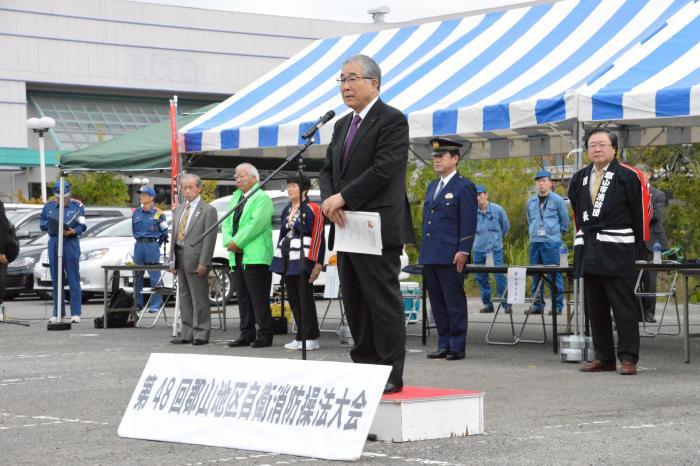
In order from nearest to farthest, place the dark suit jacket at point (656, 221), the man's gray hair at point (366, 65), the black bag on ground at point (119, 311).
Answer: the man's gray hair at point (366, 65), the dark suit jacket at point (656, 221), the black bag on ground at point (119, 311)

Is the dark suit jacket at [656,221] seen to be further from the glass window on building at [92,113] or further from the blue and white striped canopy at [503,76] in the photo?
the glass window on building at [92,113]

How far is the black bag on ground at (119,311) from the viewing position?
1661cm

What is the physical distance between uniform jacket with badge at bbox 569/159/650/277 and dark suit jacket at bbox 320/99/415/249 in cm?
341

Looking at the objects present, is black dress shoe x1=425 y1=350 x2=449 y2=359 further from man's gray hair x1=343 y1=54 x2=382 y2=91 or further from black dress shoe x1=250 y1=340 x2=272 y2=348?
man's gray hair x1=343 y1=54 x2=382 y2=91

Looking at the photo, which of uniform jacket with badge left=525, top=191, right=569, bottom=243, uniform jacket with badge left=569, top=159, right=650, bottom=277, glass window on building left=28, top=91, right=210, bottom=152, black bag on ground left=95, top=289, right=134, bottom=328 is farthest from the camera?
glass window on building left=28, top=91, right=210, bottom=152

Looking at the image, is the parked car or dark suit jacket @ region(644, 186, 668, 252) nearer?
dark suit jacket @ region(644, 186, 668, 252)

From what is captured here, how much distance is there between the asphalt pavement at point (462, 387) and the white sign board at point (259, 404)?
0.10 metres

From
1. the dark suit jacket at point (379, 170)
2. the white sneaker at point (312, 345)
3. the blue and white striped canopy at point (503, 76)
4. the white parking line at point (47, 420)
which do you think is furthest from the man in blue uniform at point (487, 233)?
the dark suit jacket at point (379, 170)

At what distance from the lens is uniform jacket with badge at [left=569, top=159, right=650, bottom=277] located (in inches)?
403

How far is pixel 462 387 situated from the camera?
9516 millimetres

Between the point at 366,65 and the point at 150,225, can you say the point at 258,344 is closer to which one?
the point at 150,225

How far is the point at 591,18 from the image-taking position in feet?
44.7

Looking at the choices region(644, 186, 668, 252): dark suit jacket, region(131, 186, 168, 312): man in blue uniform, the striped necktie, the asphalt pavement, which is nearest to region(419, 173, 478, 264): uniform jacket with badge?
the asphalt pavement

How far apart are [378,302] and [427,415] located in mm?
700
